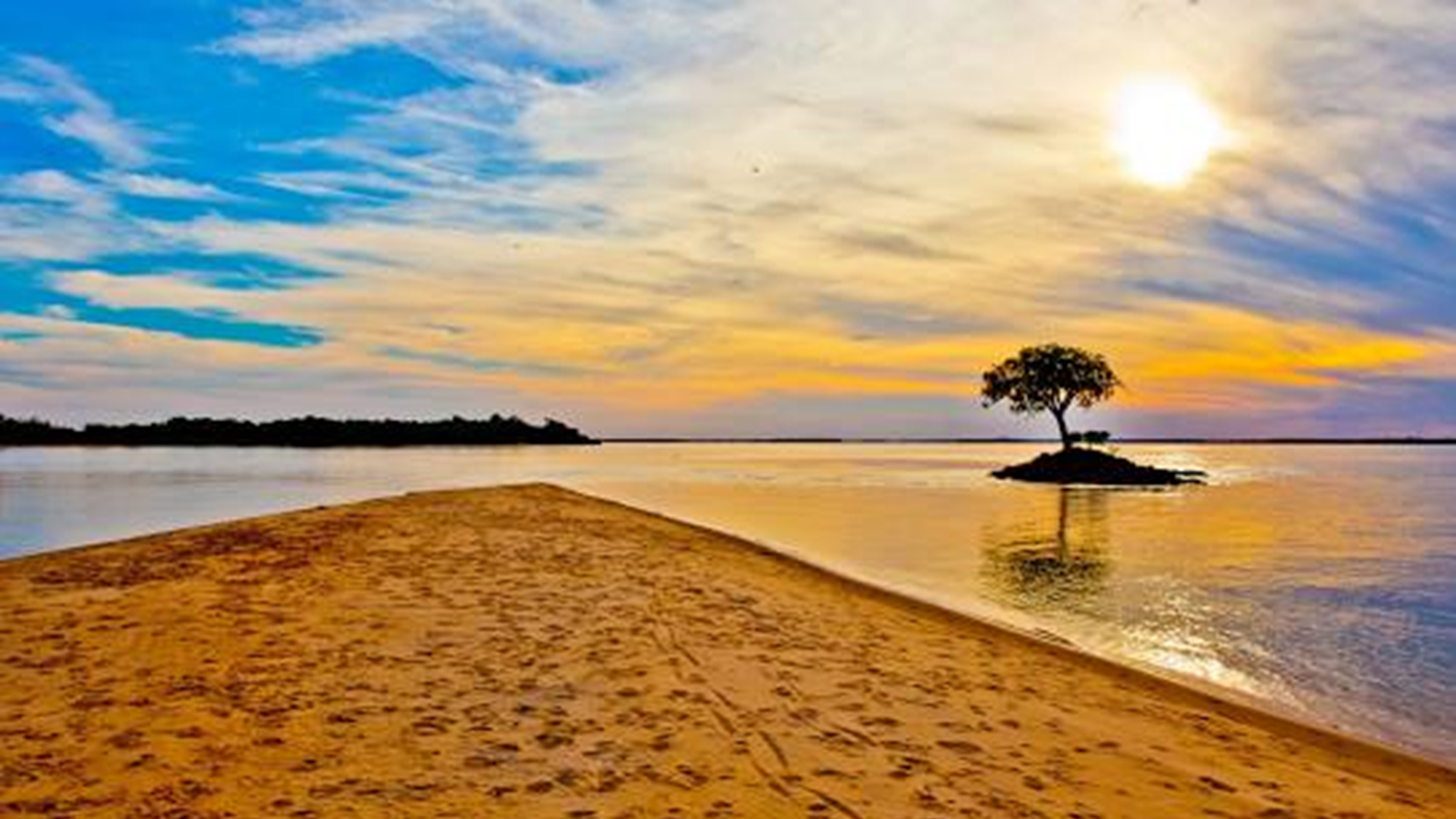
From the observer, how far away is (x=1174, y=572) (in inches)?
1235

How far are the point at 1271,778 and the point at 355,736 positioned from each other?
29.4ft

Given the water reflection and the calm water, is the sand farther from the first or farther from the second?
the water reflection

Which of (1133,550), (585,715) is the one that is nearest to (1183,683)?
A: (585,715)

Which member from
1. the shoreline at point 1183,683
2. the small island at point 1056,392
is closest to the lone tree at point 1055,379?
the small island at point 1056,392

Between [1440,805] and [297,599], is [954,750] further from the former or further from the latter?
[297,599]

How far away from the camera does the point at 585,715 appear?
36.2 feet

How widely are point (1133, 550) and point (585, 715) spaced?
102 ft

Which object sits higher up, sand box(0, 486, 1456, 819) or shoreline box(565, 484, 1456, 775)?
sand box(0, 486, 1456, 819)

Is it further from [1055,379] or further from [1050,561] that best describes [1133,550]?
[1055,379]

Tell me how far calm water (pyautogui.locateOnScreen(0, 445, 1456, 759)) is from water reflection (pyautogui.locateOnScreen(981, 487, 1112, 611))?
5.2 inches

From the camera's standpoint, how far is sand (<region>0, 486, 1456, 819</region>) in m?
8.66

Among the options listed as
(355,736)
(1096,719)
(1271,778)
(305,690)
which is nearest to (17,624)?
(305,690)

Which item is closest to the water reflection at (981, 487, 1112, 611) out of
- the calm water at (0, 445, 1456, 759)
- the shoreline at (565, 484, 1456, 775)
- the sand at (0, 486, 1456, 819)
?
the calm water at (0, 445, 1456, 759)

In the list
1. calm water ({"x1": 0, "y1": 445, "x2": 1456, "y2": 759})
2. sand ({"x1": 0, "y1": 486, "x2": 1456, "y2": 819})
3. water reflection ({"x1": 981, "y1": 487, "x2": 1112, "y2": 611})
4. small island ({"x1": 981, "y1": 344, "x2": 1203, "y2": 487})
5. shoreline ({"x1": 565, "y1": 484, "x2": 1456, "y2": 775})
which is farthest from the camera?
small island ({"x1": 981, "y1": 344, "x2": 1203, "y2": 487})
